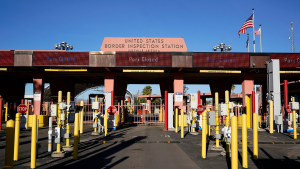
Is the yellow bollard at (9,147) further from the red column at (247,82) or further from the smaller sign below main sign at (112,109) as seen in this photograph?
the red column at (247,82)

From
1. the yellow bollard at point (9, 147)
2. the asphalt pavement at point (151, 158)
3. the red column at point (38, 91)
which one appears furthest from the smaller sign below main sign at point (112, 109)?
the yellow bollard at point (9, 147)

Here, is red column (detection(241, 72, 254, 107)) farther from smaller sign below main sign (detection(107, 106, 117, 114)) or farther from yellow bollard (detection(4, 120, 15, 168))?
yellow bollard (detection(4, 120, 15, 168))

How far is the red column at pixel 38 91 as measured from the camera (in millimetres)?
22781

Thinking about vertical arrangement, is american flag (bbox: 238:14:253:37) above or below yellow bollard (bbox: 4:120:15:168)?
above

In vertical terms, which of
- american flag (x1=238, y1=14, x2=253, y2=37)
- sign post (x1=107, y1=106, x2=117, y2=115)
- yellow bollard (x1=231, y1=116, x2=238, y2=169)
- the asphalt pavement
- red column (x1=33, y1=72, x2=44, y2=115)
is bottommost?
the asphalt pavement

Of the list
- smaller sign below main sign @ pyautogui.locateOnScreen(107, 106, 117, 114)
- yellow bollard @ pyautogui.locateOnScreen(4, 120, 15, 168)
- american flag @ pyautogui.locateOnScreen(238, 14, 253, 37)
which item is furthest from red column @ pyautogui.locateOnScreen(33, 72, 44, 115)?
american flag @ pyautogui.locateOnScreen(238, 14, 253, 37)

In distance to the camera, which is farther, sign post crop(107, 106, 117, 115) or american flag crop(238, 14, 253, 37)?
american flag crop(238, 14, 253, 37)

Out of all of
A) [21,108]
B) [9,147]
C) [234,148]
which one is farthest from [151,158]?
[21,108]

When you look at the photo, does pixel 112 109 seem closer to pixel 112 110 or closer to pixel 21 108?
pixel 112 110

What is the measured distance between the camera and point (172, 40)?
24.9m

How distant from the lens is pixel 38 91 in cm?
2305

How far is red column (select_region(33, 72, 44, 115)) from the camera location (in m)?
22.8

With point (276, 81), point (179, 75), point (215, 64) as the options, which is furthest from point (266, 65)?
point (179, 75)

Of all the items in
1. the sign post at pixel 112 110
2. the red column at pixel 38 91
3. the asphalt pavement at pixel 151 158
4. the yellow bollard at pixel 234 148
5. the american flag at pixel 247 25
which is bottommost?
the asphalt pavement at pixel 151 158
